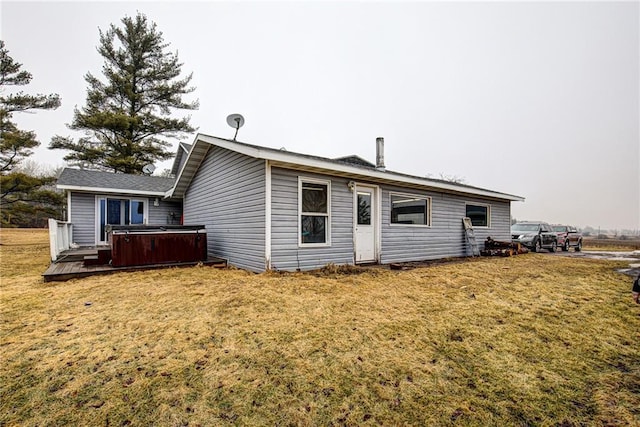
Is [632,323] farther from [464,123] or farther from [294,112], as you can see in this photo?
[294,112]

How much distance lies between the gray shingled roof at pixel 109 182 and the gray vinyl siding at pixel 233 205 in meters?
3.39

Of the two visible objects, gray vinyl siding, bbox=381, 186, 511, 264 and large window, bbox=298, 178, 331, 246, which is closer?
large window, bbox=298, 178, 331, 246

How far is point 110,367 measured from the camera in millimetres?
2254

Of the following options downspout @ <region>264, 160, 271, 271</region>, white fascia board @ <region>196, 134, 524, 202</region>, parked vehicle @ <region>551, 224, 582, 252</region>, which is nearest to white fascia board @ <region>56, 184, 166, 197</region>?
white fascia board @ <region>196, 134, 524, 202</region>

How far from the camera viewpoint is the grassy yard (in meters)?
1.81

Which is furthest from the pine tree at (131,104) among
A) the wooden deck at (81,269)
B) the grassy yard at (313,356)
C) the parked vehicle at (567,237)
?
the parked vehicle at (567,237)

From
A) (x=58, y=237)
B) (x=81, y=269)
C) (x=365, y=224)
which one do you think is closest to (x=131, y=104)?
(x=58, y=237)

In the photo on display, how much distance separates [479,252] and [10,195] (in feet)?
78.5

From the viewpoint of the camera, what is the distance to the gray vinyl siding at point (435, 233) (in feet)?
26.1

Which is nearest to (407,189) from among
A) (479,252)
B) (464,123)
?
(479,252)

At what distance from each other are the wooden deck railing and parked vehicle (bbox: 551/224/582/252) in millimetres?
19380

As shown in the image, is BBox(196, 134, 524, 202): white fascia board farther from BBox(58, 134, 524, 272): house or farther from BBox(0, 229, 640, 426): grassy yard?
BBox(0, 229, 640, 426): grassy yard

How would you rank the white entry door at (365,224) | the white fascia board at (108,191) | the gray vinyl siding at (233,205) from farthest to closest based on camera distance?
1. the white fascia board at (108,191)
2. the white entry door at (365,224)
3. the gray vinyl siding at (233,205)

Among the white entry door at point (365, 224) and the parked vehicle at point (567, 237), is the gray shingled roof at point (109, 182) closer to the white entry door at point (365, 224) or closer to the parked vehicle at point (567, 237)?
the white entry door at point (365, 224)
